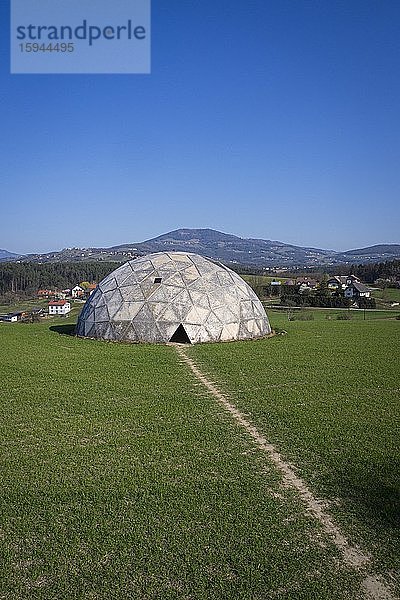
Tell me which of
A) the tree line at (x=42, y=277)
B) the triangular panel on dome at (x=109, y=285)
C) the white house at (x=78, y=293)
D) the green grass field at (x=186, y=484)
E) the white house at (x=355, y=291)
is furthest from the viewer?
the tree line at (x=42, y=277)

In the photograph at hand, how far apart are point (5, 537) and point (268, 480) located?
4238mm

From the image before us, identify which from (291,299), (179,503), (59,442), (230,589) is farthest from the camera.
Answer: (291,299)

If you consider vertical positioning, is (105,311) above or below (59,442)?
above

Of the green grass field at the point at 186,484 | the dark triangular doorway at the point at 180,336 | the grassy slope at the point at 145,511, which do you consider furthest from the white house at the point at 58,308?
the grassy slope at the point at 145,511

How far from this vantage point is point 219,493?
8.00 meters

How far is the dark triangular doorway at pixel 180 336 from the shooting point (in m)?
24.2

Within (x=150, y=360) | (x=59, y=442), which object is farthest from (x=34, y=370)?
(x=59, y=442)

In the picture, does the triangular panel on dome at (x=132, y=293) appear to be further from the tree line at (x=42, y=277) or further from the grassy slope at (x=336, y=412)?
the tree line at (x=42, y=277)

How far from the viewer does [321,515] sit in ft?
24.3

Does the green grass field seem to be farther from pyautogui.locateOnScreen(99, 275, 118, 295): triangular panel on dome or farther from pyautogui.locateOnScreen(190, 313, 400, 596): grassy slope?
pyautogui.locateOnScreen(99, 275, 118, 295): triangular panel on dome

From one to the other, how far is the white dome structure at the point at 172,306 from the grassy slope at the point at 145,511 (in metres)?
10.7

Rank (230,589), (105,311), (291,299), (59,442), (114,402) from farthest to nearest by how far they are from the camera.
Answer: (291,299)
(105,311)
(114,402)
(59,442)
(230,589)

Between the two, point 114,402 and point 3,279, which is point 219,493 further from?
point 3,279

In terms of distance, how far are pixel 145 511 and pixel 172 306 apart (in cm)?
1745
